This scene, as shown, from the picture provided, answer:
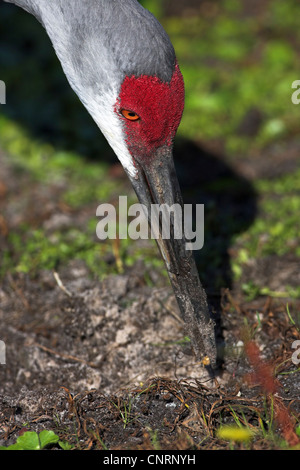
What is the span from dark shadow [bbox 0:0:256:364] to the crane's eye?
4.00ft

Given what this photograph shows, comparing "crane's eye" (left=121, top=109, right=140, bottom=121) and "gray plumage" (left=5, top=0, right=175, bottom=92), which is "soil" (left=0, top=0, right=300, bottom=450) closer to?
"crane's eye" (left=121, top=109, right=140, bottom=121)

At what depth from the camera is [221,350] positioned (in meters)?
3.52

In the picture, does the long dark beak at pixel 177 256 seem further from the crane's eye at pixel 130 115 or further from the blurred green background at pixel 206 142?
the blurred green background at pixel 206 142

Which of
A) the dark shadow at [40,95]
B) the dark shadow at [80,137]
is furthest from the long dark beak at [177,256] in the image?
the dark shadow at [40,95]

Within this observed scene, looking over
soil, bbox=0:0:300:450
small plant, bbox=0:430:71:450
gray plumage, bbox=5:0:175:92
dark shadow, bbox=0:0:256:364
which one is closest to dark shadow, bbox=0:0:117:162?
dark shadow, bbox=0:0:256:364

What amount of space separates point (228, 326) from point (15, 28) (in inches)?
211

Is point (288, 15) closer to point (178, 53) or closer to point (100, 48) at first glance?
point (178, 53)

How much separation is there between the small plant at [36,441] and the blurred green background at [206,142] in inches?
59.3

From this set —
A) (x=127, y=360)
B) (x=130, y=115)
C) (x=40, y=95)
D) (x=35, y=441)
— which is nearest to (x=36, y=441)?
(x=35, y=441)

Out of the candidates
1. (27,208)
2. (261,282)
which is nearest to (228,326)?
(261,282)

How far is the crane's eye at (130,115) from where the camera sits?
130 inches

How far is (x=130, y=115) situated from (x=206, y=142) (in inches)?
110

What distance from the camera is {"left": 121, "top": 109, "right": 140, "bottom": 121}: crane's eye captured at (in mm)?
3293

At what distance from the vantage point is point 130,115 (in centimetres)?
332
